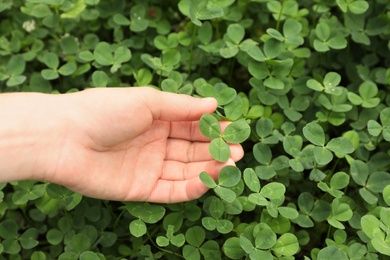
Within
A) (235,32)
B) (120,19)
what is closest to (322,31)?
(235,32)

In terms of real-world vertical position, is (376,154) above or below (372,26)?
below

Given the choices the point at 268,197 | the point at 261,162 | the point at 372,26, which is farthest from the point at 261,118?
the point at 372,26

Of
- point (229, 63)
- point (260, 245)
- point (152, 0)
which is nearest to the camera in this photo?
point (260, 245)

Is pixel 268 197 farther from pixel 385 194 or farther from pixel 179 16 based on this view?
pixel 179 16

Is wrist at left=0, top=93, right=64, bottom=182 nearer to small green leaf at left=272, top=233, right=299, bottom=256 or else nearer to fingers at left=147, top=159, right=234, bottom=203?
fingers at left=147, top=159, right=234, bottom=203

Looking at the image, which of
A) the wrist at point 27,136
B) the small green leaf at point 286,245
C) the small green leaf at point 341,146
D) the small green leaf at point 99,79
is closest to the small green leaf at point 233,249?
the small green leaf at point 286,245

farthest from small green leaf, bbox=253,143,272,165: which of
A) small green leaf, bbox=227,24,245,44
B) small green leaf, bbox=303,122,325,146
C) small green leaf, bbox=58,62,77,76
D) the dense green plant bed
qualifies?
small green leaf, bbox=58,62,77,76

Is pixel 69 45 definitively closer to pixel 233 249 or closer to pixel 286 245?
pixel 233 249
